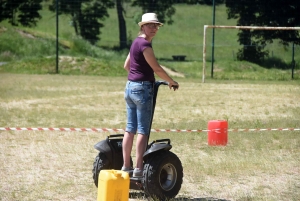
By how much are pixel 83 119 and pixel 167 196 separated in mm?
7977

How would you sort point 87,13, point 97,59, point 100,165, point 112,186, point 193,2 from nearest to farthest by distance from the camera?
point 112,186 < point 100,165 < point 97,59 < point 193,2 < point 87,13

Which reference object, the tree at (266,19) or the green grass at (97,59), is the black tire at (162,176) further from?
the tree at (266,19)

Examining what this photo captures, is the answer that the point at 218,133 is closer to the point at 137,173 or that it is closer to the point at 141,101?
the point at 137,173

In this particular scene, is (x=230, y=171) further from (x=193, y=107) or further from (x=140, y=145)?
(x=193, y=107)

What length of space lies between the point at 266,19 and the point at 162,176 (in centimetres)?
2578

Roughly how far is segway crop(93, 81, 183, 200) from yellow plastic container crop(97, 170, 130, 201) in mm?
768

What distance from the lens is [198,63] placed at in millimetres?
38094

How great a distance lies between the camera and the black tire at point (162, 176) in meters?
7.16

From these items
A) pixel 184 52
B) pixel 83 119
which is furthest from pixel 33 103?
pixel 184 52

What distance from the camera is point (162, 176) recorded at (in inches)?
292

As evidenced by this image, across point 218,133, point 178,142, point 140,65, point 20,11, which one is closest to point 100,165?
point 140,65

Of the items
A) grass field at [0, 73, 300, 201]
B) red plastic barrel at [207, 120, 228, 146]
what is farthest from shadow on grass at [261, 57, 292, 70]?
red plastic barrel at [207, 120, 228, 146]

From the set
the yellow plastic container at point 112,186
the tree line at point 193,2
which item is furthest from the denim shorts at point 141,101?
the tree line at point 193,2

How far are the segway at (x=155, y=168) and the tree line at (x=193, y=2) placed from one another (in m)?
24.0
